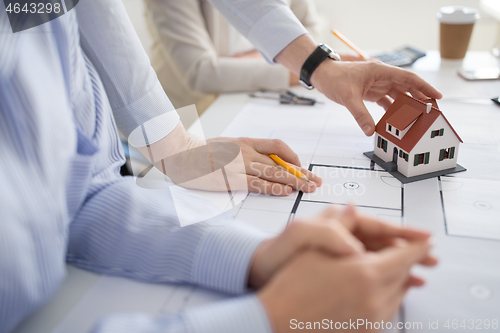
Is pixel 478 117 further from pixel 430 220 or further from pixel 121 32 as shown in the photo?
pixel 121 32

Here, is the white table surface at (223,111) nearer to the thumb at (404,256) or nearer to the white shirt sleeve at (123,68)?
the white shirt sleeve at (123,68)

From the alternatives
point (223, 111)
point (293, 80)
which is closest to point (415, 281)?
point (223, 111)

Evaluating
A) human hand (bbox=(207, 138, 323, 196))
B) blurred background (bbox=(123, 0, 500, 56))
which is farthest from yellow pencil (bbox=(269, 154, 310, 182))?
blurred background (bbox=(123, 0, 500, 56))

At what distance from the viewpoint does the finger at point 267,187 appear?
0.67 metres

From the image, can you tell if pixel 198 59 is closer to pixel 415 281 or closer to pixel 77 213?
pixel 77 213

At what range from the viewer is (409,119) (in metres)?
0.69

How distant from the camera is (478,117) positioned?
0.95 metres

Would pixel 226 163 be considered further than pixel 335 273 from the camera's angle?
Yes

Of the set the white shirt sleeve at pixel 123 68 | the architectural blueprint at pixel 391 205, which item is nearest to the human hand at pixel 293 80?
the architectural blueprint at pixel 391 205

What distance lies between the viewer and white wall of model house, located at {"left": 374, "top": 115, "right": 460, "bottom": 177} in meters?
0.68

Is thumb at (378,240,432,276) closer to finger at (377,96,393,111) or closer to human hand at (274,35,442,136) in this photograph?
human hand at (274,35,442,136)

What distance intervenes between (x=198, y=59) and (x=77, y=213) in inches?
34.0

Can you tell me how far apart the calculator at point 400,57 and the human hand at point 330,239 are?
3.31ft

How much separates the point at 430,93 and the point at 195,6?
879mm
